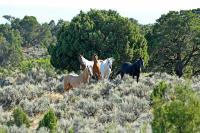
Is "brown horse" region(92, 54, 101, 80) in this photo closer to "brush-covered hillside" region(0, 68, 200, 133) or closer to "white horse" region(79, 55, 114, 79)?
"white horse" region(79, 55, 114, 79)

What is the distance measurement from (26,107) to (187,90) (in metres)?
10.2

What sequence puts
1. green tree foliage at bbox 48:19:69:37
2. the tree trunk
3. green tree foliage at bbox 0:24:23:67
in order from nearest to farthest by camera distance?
the tree trunk
green tree foliage at bbox 0:24:23:67
green tree foliage at bbox 48:19:69:37

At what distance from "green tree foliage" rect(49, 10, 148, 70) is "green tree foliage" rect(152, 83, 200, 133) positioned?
2191 centimetres

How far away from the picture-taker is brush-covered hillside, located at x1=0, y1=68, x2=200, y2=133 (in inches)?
612

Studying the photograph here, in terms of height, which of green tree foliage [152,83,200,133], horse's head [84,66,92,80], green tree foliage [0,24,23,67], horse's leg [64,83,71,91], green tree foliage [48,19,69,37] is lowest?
green tree foliage [0,24,23,67]

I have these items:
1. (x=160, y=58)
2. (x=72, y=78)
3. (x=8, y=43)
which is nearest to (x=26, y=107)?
(x=72, y=78)

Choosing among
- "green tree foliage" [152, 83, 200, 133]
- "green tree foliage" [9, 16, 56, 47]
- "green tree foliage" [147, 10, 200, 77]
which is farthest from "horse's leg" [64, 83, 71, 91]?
"green tree foliage" [9, 16, 56, 47]

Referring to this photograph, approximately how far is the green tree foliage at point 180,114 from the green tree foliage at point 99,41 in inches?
863

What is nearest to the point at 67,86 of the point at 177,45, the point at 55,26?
the point at 177,45

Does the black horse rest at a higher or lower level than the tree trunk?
higher

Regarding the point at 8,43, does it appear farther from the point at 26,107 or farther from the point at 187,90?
the point at 187,90

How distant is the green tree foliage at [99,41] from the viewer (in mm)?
32656

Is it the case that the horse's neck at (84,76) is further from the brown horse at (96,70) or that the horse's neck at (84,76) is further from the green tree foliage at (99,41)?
the green tree foliage at (99,41)

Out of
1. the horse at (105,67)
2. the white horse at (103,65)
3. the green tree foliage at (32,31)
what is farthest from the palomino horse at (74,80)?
the green tree foliage at (32,31)
